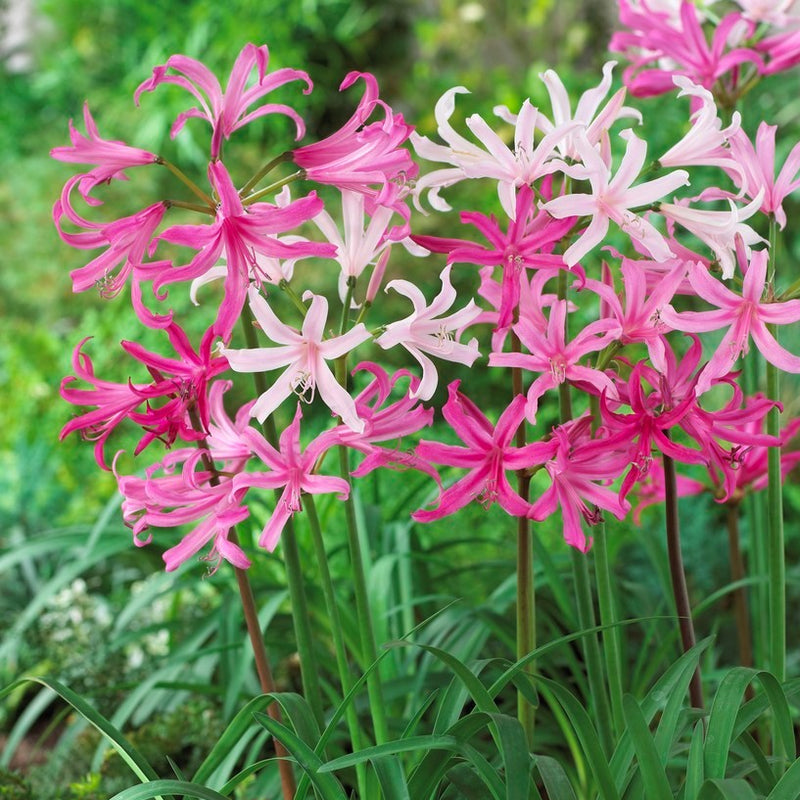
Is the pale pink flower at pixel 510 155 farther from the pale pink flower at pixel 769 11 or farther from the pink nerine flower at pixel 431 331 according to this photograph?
the pale pink flower at pixel 769 11

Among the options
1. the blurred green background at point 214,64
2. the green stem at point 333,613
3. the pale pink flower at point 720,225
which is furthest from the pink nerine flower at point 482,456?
the blurred green background at point 214,64

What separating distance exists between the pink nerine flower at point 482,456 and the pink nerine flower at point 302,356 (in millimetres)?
90

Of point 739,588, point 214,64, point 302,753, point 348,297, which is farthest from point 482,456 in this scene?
point 214,64

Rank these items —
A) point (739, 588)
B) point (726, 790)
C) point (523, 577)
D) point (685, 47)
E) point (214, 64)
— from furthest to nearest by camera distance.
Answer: point (214, 64) → point (739, 588) → point (685, 47) → point (523, 577) → point (726, 790)

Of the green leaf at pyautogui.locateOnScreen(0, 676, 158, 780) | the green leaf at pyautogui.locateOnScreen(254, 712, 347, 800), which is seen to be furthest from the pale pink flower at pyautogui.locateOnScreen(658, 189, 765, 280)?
the green leaf at pyautogui.locateOnScreen(0, 676, 158, 780)

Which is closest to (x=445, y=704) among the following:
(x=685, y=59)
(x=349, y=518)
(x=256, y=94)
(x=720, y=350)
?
(x=349, y=518)

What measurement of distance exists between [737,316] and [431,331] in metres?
0.26

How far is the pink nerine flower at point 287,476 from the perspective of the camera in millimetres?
864

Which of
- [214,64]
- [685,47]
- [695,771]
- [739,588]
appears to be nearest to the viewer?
[695,771]

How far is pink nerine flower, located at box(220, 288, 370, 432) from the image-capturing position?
82 cm

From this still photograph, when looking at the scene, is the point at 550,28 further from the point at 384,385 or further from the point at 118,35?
the point at 384,385

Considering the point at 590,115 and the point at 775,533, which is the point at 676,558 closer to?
the point at 775,533

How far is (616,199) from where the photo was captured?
0.86 meters

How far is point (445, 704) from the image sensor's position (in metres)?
0.98
